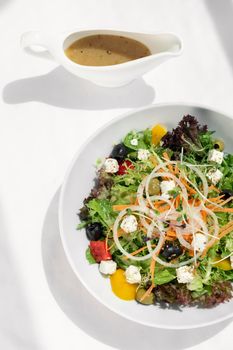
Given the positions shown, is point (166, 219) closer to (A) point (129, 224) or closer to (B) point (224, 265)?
(A) point (129, 224)

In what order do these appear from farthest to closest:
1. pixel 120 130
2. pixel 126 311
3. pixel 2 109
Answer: pixel 2 109, pixel 120 130, pixel 126 311

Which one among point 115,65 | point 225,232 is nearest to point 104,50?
point 115,65

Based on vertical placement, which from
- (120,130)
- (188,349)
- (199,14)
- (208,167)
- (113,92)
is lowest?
(188,349)

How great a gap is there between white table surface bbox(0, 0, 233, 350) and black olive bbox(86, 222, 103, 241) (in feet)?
0.56

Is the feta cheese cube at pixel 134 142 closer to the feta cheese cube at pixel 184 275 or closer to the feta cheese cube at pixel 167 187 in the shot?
the feta cheese cube at pixel 167 187

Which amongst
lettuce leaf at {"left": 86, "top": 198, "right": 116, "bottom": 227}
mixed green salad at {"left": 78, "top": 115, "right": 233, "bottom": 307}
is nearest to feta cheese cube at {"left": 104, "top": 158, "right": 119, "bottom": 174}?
mixed green salad at {"left": 78, "top": 115, "right": 233, "bottom": 307}

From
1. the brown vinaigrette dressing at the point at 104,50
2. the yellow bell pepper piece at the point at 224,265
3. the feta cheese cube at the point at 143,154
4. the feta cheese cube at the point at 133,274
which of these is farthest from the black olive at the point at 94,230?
the brown vinaigrette dressing at the point at 104,50

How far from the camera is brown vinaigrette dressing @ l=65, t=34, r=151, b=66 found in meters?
1.62

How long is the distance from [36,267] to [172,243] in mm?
487

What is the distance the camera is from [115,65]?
1.52 meters

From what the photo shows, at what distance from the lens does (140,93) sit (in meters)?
1.76

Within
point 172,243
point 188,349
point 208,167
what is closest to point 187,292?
point 172,243

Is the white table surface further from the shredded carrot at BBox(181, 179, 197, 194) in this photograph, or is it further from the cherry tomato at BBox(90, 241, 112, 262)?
the shredded carrot at BBox(181, 179, 197, 194)

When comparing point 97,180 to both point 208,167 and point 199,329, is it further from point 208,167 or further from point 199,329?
point 199,329
